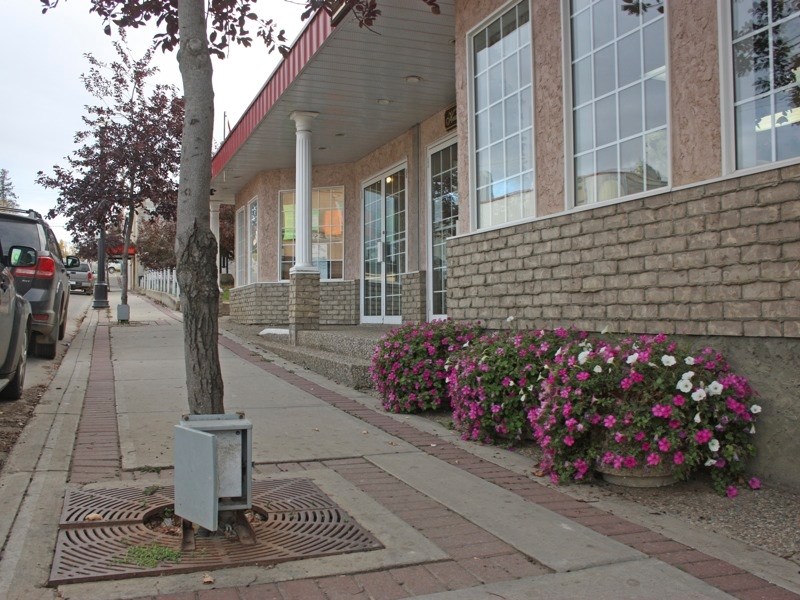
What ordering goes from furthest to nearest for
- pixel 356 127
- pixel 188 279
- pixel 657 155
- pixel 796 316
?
pixel 356 127
pixel 657 155
pixel 796 316
pixel 188 279

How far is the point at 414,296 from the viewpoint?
38.5ft

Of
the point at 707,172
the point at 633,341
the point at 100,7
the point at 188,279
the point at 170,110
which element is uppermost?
the point at 170,110

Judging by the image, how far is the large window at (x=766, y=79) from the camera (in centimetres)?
407

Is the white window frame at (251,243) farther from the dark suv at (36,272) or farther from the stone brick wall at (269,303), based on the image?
the dark suv at (36,272)

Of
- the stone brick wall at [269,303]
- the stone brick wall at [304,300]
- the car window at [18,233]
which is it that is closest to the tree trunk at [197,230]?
the car window at [18,233]

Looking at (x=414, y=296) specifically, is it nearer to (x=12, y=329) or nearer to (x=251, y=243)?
(x=12, y=329)

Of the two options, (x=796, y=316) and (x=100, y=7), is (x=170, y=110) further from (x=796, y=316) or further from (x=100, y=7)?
(x=796, y=316)

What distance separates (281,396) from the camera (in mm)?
7527

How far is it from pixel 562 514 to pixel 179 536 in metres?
2.04

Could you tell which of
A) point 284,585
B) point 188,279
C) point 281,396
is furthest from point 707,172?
point 281,396

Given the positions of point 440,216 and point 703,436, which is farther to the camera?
point 440,216

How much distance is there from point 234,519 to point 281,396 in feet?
13.3

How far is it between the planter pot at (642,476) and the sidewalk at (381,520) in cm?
28

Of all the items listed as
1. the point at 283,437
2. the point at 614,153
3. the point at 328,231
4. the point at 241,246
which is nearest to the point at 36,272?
the point at 283,437
